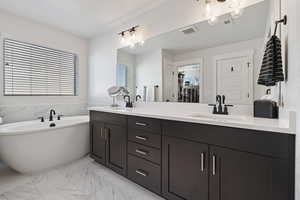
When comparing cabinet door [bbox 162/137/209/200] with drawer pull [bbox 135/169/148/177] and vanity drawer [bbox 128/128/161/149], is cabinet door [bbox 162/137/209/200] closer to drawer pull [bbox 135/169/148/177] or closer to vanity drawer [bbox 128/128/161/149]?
vanity drawer [bbox 128/128/161/149]

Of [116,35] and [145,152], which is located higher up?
[116,35]

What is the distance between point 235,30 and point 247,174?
1.43m

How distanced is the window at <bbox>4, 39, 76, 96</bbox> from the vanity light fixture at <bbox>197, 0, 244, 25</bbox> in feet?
9.27

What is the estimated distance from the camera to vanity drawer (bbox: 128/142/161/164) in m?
1.57

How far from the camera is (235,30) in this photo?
169 cm

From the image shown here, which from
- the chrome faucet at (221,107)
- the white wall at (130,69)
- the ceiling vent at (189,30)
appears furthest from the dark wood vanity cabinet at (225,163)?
the white wall at (130,69)

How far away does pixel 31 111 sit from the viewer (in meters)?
2.74

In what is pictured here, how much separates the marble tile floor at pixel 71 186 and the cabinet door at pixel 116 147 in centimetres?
16

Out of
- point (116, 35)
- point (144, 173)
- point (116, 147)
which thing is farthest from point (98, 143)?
point (116, 35)

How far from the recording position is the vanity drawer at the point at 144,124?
157 cm

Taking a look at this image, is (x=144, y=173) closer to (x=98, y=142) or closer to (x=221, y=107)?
(x=98, y=142)

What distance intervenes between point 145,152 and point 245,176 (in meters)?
0.92

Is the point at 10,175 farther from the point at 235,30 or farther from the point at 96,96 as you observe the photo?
the point at 235,30

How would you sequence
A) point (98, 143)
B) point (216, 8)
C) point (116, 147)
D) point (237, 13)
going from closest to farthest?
point (237, 13)
point (216, 8)
point (116, 147)
point (98, 143)
